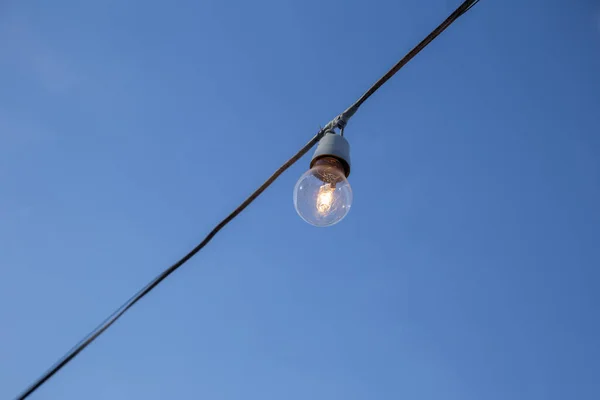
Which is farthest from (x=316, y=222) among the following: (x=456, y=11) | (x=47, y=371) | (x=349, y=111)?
(x=47, y=371)

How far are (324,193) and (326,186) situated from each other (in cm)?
4

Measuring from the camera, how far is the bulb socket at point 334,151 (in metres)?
2.67

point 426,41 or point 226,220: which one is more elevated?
point 426,41

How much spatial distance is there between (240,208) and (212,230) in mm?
255

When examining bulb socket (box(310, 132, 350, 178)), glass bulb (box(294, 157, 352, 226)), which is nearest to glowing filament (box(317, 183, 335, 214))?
glass bulb (box(294, 157, 352, 226))

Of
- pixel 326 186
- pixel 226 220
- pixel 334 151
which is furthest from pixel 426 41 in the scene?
pixel 226 220

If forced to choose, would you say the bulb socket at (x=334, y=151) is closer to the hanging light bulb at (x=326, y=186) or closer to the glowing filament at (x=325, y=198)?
the hanging light bulb at (x=326, y=186)

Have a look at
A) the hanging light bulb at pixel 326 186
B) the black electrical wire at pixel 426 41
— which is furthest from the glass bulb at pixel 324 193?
the black electrical wire at pixel 426 41

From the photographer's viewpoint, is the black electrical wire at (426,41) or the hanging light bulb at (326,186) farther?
the hanging light bulb at (326,186)

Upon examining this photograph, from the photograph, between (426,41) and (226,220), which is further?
(226,220)

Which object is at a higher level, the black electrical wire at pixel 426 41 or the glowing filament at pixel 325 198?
the black electrical wire at pixel 426 41

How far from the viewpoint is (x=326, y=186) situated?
2.75 metres

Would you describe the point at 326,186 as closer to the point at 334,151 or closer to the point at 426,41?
the point at 334,151

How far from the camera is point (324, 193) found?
2.77 m
